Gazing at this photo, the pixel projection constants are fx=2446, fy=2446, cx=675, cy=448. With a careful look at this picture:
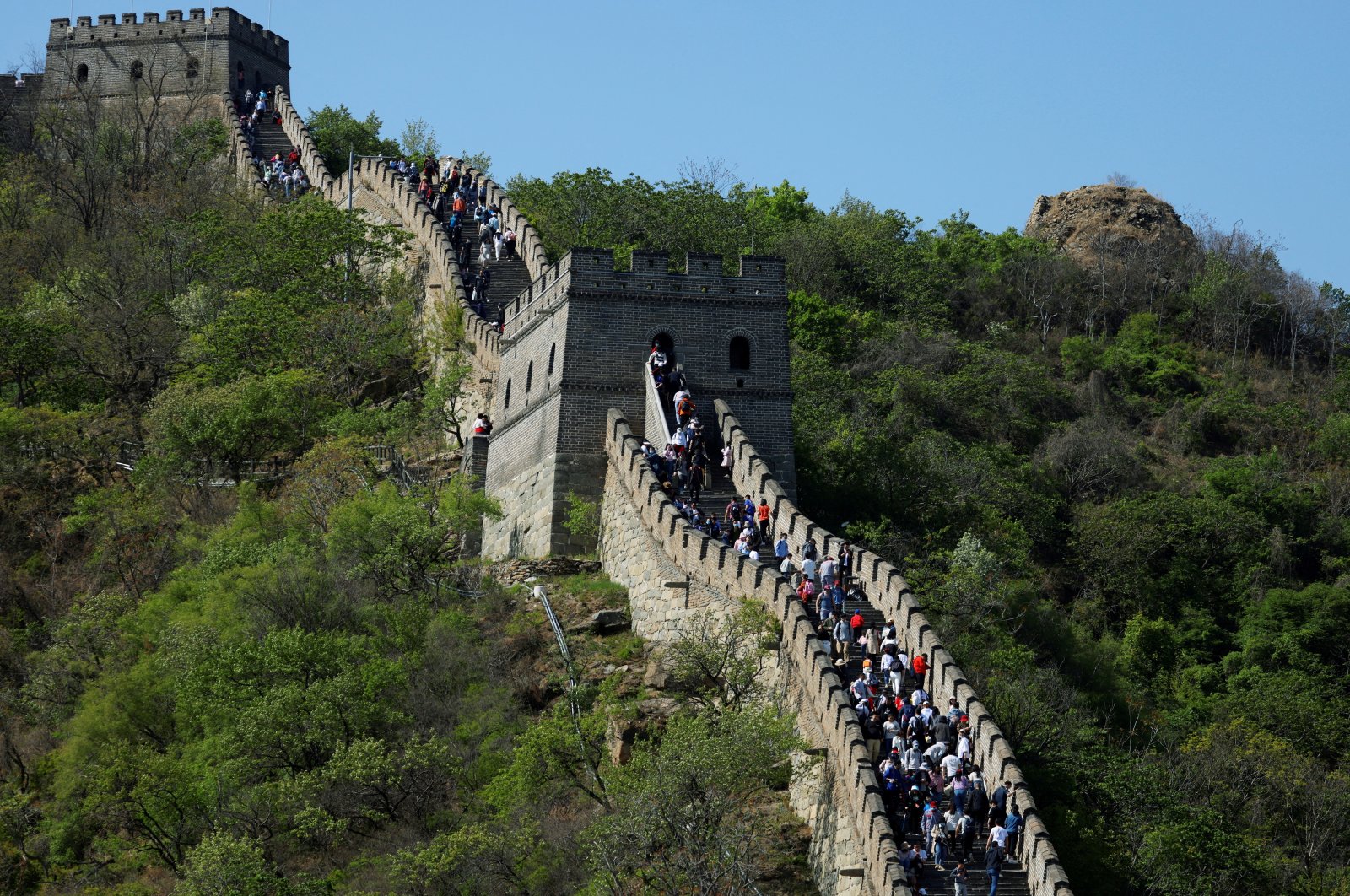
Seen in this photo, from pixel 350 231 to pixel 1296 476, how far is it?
1187 inches

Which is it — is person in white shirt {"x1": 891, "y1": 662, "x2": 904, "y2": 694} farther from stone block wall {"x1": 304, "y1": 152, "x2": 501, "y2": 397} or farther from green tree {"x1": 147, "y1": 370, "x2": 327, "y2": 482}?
green tree {"x1": 147, "y1": 370, "x2": 327, "y2": 482}

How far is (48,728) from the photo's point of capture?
52281mm

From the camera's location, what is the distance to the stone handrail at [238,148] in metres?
83.9

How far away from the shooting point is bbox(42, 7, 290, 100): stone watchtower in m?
92.1

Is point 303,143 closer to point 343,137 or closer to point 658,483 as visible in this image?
point 343,137

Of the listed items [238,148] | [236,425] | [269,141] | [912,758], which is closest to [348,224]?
[236,425]

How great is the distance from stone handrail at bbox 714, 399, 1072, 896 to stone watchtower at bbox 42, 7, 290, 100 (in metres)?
47.6

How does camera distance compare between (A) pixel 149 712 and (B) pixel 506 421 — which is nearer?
(A) pixel 149 712

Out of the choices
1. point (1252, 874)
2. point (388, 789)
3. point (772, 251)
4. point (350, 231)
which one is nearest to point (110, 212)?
point (350, 231)

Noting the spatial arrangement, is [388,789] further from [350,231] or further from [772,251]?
[772,251]

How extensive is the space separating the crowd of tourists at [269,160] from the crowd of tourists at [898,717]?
36681 millimetres

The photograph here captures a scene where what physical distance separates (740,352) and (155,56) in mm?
47925

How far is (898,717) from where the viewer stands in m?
38.9

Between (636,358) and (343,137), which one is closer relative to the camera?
(636,358)
